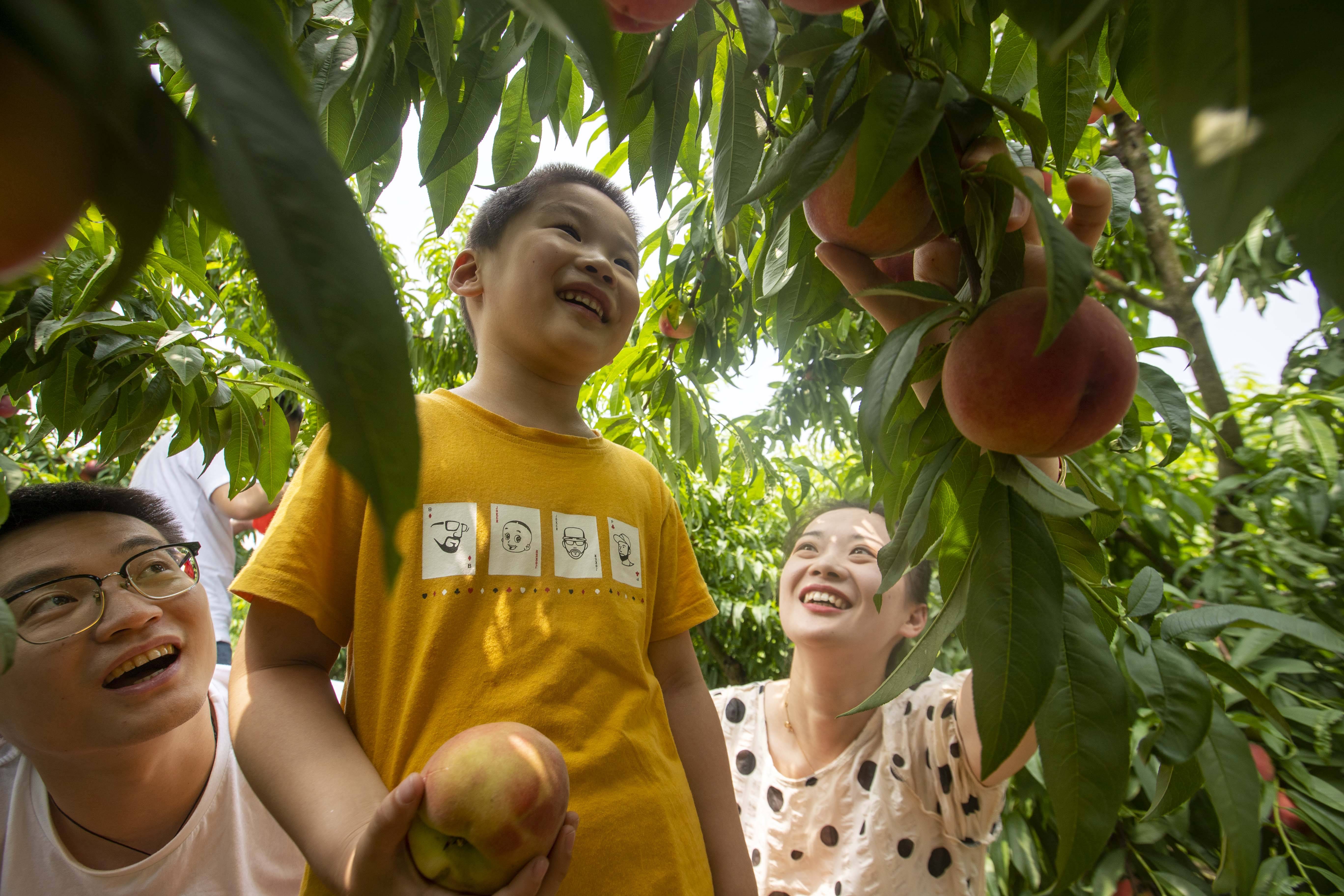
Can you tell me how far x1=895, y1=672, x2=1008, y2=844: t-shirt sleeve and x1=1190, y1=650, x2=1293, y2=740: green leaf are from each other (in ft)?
3.09

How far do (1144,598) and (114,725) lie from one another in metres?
1.11

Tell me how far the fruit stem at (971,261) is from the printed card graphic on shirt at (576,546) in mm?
514

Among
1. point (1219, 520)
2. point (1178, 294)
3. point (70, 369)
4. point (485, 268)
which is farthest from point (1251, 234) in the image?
point (70, 369)

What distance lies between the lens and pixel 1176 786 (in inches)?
18.2

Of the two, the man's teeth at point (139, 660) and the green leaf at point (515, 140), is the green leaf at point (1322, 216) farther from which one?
the man's teeth at point (139, 660)

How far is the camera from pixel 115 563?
3.24 feet

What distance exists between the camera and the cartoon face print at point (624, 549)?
0.88 metres

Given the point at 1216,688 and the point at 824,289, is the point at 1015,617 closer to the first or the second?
the point at 1216,688

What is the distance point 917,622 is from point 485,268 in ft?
4.46

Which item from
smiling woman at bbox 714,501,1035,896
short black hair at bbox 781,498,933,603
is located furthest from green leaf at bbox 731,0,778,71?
short black hair at bbox 781,498,933,603

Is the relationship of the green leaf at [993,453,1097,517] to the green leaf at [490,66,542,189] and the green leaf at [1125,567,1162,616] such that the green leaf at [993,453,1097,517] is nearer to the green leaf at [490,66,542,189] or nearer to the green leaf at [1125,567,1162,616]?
the green leaf at [1125,567,1162,616]

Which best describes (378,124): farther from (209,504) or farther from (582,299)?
(209,504)

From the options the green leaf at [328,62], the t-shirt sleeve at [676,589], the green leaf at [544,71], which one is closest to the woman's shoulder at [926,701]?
the t-shirt sleeve at [676,589]

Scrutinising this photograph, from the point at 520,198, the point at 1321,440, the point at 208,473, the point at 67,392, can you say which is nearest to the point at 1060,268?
the point at 520,198
